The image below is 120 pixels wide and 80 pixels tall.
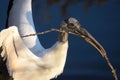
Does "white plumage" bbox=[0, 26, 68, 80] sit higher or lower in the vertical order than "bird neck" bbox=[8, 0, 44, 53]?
lower

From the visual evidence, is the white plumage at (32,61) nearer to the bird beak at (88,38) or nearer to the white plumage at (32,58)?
the white plumage at (32,58)

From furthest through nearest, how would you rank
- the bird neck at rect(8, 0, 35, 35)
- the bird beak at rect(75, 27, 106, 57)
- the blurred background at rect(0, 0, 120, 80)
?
the bird neck at rect(8, 0, 35, 35) → the blurred background at rect(0, 0, 120, 80) → the bird beak at rect(75, 27, 106, 57)

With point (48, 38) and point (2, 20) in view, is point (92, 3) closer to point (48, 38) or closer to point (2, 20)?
point (48, 38)

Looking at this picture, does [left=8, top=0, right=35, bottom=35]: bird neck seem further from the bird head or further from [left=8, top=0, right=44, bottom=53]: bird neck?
the bird head

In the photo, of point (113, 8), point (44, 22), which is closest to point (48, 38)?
point (44, 22)

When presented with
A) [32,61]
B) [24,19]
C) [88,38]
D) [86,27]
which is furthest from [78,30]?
[24,19]

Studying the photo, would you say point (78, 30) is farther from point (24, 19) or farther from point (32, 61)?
point (24, 19)

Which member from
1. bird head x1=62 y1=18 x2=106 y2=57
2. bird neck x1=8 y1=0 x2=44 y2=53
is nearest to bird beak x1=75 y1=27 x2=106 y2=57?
bird head x1=62 y1=18 x2=106 y2=57
